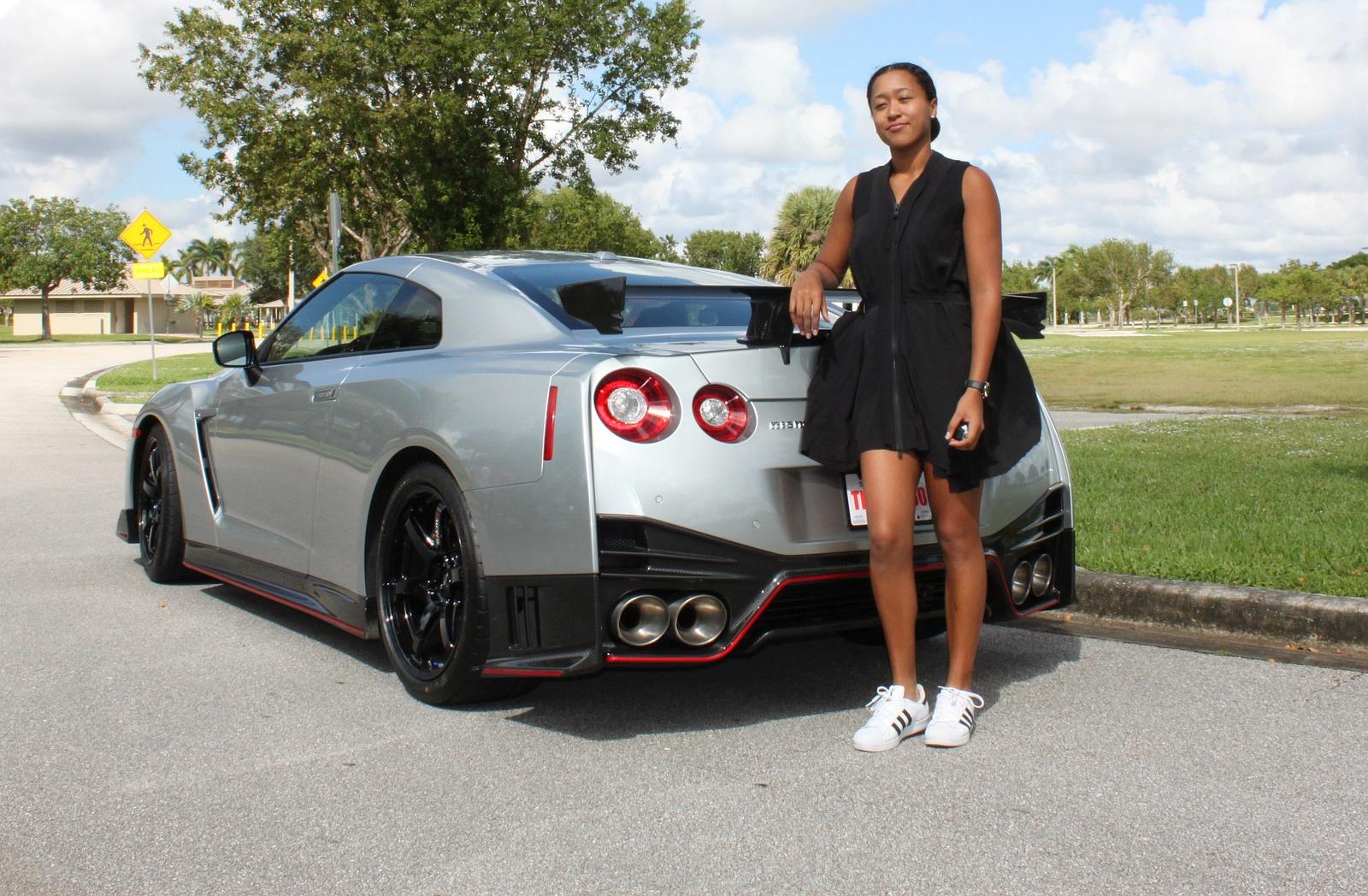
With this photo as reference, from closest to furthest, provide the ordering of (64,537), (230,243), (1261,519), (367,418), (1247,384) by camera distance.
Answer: (367,418) → (1261,519) → (64,537) → (1247,384) → (230,243)

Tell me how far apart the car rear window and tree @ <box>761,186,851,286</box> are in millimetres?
53745

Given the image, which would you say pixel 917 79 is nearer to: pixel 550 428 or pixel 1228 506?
pixel 550 428

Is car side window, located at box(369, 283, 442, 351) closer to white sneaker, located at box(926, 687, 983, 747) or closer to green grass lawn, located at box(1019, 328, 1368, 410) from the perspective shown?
white sneaker, located at box(926, 687, 983, 747)

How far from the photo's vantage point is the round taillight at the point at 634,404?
12.6ft

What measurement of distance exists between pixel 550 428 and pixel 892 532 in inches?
38.1

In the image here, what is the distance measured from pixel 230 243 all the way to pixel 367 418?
18533cm

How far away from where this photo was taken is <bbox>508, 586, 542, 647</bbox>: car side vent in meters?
3.95

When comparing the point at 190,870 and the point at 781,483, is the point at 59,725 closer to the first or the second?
the point at 190,870

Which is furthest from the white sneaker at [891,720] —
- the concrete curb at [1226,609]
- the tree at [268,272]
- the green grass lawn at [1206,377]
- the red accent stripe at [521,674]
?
the tree at [268,272]

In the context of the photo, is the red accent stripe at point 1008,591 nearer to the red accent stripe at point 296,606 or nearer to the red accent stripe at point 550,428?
the red accent stripe at point 550,428

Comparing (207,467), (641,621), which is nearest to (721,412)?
(641,621)

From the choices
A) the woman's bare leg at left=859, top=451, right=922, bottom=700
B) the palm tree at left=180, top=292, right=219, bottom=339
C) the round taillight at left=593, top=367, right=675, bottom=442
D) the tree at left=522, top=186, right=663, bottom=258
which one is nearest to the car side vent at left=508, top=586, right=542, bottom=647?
the round taillight at left=593, top=367, right=675, bottom=442

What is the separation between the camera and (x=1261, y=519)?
23.4 feet

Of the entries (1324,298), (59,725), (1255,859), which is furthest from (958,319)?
(1324,298)
